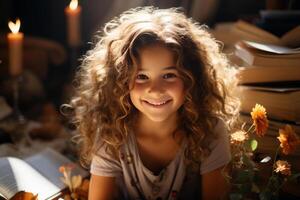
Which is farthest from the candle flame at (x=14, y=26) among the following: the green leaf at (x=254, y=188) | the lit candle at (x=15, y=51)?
the green leaf at (x=254, y=188)

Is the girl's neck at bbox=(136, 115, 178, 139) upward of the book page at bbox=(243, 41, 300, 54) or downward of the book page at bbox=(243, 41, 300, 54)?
downward

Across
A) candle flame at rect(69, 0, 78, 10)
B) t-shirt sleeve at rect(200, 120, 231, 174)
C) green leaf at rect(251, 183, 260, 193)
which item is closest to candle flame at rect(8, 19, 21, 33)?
candle flame at rect(69, 0, 78, 10)

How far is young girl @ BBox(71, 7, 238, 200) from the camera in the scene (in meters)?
0.86

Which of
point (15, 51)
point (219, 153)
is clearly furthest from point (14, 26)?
point (219, 153)

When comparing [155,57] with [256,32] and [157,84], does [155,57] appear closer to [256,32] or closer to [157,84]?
[157,84]

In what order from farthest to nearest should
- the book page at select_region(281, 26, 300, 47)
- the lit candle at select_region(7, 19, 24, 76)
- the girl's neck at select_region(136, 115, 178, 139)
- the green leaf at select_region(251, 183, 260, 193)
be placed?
the lit candle at select_region(7, 19, 24, 76) → the book page at select_region(281, 26, 300, 47) → the girl's neck at select_region(136, 115, 178, 139) → the green leaf at select_region(251, 183, 260, 193)

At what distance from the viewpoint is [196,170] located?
100 cm

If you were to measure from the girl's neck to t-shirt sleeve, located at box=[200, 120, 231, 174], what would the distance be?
3.8 inches

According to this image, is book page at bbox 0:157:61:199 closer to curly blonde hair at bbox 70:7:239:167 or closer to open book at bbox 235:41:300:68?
curly blonde hair at bbox 70:7:239:167

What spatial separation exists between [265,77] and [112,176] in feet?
1.40

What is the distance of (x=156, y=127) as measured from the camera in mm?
961

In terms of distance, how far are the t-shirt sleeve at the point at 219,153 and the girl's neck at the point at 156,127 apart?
96 millimetres

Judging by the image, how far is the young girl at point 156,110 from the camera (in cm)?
86

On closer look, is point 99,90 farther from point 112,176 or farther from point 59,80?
point 59,80
